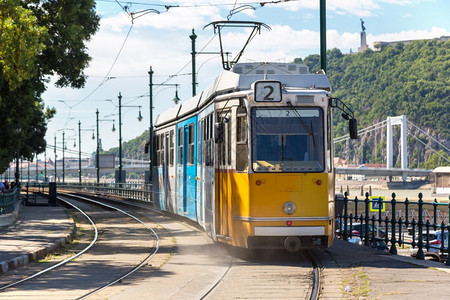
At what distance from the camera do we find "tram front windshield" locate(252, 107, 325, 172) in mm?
12547

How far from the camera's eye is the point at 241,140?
12820 millimetres

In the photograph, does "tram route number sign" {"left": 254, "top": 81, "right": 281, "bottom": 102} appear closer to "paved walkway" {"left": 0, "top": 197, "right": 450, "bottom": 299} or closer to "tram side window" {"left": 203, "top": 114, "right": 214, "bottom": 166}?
"tram side window" {"left": 203, "top": 114, "right": 214, "bottom": 166}

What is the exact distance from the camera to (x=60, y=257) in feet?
47.3

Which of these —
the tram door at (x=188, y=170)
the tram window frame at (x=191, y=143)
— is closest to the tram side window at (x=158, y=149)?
the tram door at (x=188, y=170)

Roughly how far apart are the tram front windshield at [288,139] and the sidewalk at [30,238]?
4574mm

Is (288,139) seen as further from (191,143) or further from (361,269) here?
(191,143)

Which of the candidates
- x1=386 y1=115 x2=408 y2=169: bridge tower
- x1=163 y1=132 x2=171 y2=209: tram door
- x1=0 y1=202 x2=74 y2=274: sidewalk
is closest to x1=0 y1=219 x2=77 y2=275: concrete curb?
x1=0 y1=202 x2=74 y2=274: sidewalk

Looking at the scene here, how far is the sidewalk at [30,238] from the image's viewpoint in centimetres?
1334

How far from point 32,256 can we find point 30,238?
11.5ft

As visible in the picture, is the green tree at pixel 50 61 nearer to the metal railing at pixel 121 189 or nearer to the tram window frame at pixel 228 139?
the tram window frame at pixel 228 139

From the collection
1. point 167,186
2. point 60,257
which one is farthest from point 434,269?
point 167,186

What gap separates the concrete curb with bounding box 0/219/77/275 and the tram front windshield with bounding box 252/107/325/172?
4462 millimetres

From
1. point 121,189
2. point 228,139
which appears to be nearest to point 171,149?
point 228,139

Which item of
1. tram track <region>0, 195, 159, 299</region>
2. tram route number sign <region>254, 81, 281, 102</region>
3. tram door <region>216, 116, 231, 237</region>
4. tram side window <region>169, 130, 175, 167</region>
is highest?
tram route number sign <region>254, 81, 281, 102</region>
